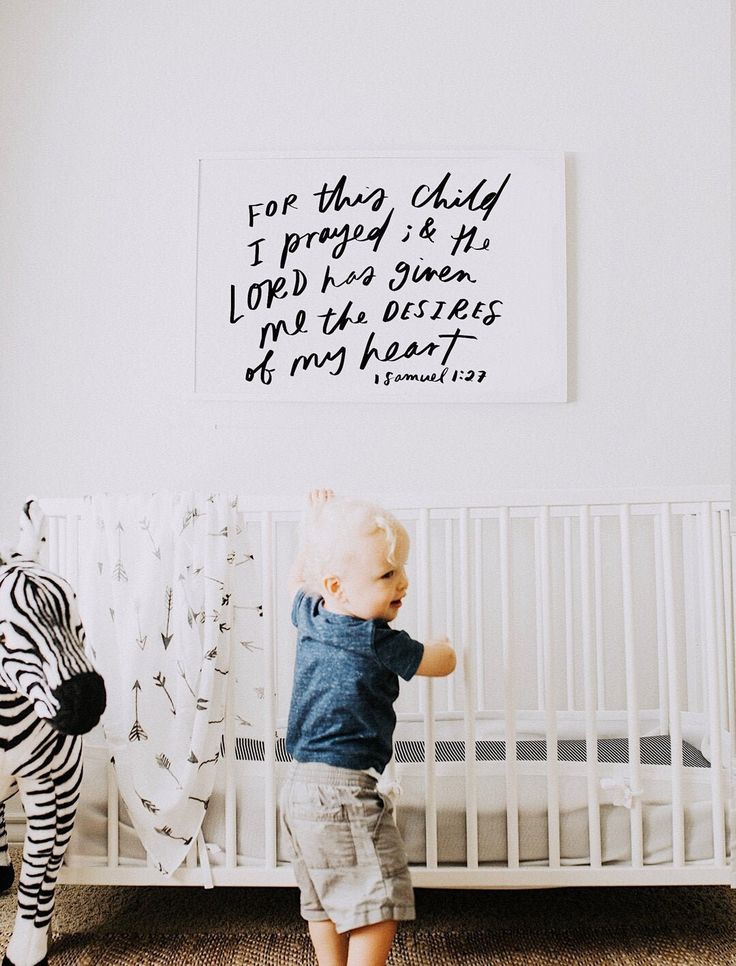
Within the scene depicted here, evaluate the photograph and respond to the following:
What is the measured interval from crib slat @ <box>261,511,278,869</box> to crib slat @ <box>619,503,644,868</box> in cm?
58

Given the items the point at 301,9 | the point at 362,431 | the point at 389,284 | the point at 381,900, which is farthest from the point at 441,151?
the point at 381,900

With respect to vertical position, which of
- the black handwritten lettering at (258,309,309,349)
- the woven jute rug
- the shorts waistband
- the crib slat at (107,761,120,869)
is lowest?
the woven jute rug

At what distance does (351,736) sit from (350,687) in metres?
0.07

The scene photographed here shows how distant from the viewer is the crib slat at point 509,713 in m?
1.40

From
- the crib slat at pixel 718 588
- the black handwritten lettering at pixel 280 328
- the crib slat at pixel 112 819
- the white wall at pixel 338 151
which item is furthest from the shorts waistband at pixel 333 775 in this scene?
the black handwritten lettering at pixel 280 328

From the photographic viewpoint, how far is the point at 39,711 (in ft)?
4.07

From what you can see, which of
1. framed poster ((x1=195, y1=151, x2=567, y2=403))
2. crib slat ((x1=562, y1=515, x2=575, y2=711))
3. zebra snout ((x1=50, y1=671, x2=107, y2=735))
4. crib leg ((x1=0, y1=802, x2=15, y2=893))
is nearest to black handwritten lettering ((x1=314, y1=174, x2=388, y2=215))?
framed poster ((x1=195, y1=151, x2=567, y2=403))

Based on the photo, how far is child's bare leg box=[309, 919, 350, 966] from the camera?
4.16ft

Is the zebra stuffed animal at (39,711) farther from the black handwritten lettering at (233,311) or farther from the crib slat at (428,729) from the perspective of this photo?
the black handwritten lettering at (233,311)

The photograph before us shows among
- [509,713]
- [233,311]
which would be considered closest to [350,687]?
[509,713]

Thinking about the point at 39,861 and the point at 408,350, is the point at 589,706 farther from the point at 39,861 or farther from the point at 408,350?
the point at 408,350

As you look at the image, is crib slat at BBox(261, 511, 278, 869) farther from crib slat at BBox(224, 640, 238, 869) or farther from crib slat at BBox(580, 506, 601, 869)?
crib slat at BBox(580, 506, 601, 869)

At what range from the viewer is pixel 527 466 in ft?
6.97

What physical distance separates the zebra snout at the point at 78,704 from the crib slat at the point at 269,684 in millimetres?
276
